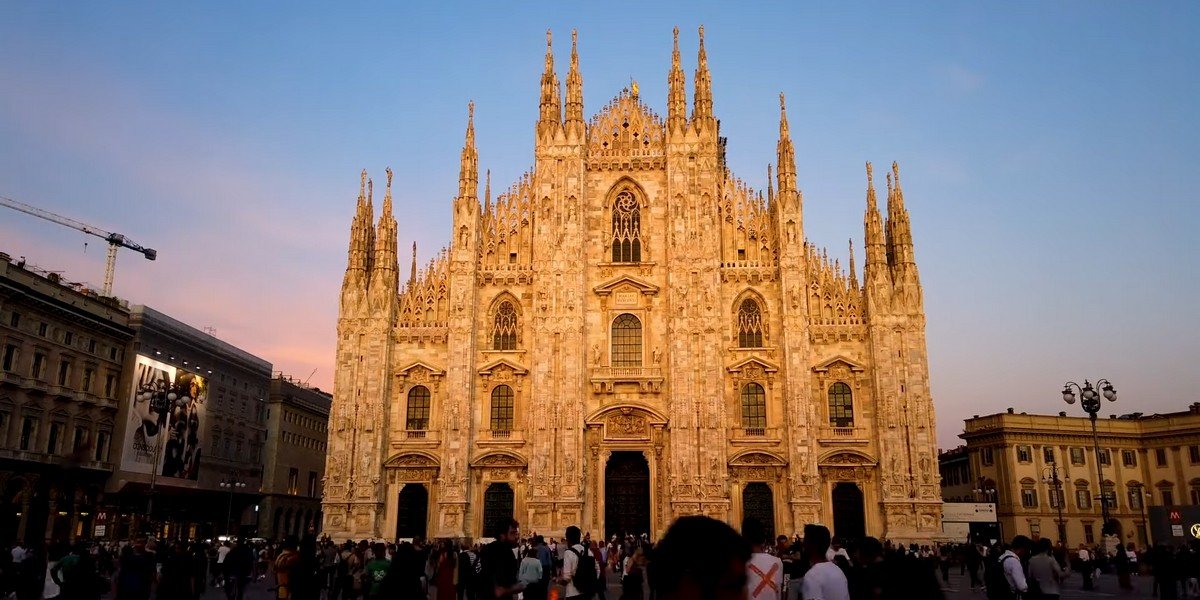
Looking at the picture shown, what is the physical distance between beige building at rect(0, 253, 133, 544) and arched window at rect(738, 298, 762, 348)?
99.1 ft

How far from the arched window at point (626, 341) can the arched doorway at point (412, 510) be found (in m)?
10.4

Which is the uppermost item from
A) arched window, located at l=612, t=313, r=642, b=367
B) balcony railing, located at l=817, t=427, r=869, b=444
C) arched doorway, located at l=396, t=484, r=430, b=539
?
arched window, located at l=612, t=313, r=642, b=367

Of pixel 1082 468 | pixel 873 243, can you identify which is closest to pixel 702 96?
pixel 873 243

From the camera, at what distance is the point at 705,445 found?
131ft

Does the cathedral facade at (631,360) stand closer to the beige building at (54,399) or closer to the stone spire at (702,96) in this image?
the stone spire at (702,96)

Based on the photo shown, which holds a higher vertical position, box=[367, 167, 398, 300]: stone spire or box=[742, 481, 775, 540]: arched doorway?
box=[367, 167, 398, 300]: stone spire

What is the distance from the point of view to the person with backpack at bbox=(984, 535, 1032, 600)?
426 inches

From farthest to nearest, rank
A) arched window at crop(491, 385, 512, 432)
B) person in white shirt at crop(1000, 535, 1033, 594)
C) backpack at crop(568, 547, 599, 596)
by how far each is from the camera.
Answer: arched window at crop(491, 385, 512, 432) < backpack at crop(568, 547, 599, 596) < person in white shirt at crop(1000, 535, 1033, 594)

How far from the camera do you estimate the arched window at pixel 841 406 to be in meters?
40.9

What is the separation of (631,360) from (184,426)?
33.4 metres

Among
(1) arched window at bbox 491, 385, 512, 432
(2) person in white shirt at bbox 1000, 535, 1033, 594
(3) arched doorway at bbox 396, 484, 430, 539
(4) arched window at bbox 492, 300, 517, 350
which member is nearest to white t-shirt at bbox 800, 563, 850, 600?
(2) person in white shirt at bbox 1000, 535, 1033, 594

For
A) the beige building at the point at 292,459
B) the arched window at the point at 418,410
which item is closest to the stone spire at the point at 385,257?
the arched window at the point at 418,410

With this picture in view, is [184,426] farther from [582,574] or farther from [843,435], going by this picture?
[582,574]

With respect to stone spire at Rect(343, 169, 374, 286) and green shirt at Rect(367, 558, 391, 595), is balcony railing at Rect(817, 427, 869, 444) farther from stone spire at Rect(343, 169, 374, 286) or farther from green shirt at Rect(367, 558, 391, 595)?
green shirt at Rect(367, 558, 391, 595)
